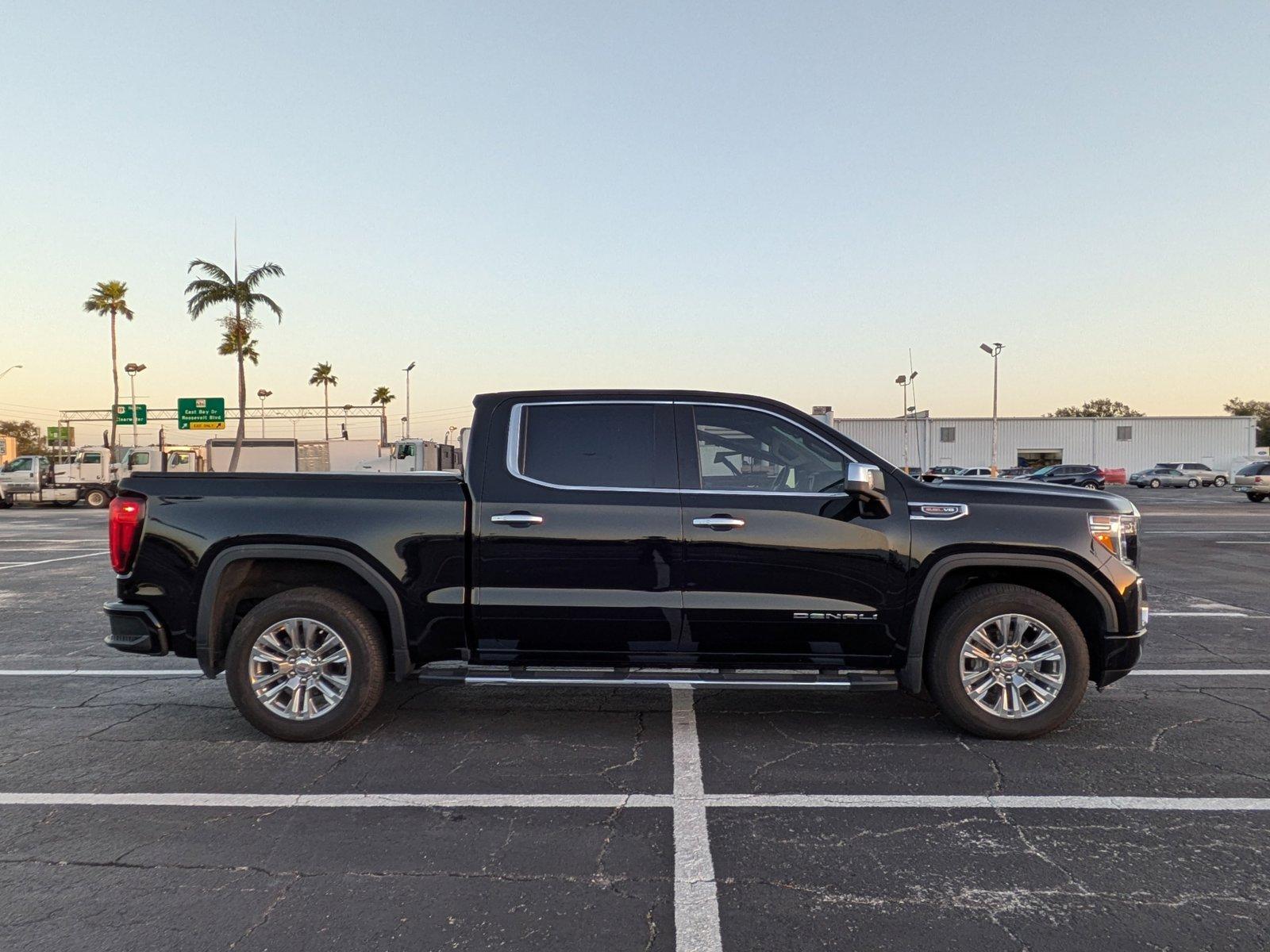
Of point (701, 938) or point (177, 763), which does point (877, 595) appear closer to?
point (701, 938)

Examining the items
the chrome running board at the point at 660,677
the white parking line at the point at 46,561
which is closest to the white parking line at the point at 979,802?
the chrome running board at the point at 660,677

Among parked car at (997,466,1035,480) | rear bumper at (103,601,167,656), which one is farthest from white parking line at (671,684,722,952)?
parked car at (997,466,1035,480)

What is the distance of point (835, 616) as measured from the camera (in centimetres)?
465

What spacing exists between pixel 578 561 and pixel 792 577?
1.19 m

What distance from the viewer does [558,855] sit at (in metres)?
3.38

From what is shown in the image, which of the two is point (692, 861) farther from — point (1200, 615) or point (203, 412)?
point (203, 412)

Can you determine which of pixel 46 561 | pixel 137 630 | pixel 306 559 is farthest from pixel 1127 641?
pixel 46 561

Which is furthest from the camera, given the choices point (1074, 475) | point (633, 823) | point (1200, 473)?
point (1200, 473)

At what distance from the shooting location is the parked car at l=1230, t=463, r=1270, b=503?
3247cm

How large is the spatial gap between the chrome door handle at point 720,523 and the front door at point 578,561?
5.0 inches

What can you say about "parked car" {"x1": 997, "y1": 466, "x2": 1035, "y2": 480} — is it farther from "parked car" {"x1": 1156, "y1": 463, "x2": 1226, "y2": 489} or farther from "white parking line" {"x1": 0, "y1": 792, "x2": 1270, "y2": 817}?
"white parking line" {"x1": 0, "y1": 792, "x2": 1270, "y2": 817}

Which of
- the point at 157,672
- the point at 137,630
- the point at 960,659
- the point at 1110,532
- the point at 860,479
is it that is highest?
the point at 860,479

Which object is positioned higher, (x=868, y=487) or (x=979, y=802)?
(x=868, y=487)

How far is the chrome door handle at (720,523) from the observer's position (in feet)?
15.2
